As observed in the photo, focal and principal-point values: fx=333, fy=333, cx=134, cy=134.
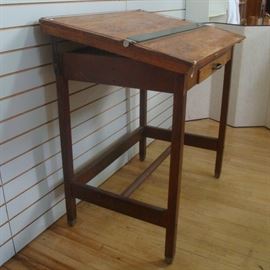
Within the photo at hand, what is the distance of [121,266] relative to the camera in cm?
149

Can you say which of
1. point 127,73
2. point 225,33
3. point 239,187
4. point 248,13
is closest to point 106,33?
point 127,73

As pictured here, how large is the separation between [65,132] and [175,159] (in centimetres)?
55

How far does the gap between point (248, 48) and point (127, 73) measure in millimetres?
1860

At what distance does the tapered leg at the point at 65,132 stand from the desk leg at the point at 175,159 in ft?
1.73

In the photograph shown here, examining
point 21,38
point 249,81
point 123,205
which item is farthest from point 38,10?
point 249,81

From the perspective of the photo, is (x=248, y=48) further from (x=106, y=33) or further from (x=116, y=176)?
(x=106, y=33)

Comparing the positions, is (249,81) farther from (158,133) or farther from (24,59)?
(24,59)

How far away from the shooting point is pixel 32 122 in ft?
4.96

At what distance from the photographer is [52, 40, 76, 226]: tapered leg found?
1456mm

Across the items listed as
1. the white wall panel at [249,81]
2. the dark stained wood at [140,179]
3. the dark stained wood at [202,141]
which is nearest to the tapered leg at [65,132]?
the dark stained wood at [140,179]

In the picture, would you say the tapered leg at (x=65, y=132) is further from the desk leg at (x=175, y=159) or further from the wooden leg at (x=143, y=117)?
the wooden leg at (x=143, y=117)

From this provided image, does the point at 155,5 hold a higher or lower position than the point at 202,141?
higher

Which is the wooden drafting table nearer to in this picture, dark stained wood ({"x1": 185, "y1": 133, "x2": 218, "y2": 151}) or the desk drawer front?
the desk drawer front

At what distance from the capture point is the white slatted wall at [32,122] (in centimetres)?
135
